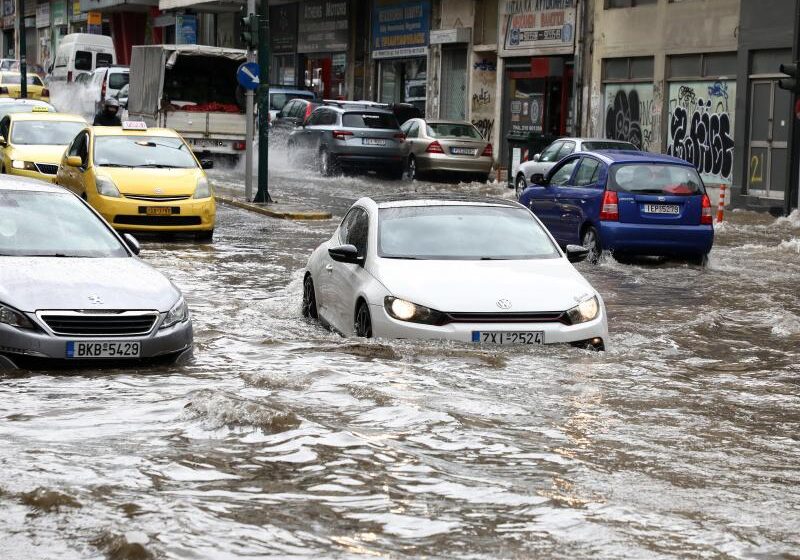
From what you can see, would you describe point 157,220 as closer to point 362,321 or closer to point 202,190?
point 202,190

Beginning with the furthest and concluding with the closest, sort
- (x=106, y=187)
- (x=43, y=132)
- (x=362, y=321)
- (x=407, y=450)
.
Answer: (x=43, y=132)
(x=106, y=187)
(x=362, y=321)
(x=407, y=450)

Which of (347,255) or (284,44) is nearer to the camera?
(347,255)

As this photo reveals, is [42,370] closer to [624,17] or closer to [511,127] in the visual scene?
[624,17]

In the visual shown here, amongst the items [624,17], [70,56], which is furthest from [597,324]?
[70,56]

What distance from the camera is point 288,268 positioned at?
59.8 feet

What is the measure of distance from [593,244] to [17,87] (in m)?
40.3

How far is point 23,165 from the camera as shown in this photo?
25.0 metres

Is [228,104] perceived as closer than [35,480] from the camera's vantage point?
No

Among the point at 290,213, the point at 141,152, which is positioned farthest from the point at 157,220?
the point at 290,213

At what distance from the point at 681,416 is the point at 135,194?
12.5 metres

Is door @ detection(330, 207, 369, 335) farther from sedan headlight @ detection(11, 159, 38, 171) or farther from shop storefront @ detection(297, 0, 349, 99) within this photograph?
shop storefront @ detection(297, 0, 349, 99)

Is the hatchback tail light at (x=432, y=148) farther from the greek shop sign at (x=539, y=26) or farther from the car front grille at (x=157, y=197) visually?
the car front grille at (x=157, y=197)

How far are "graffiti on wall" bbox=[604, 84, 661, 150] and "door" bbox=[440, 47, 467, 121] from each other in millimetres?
9050

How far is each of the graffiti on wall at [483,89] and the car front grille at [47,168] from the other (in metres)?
19.8
